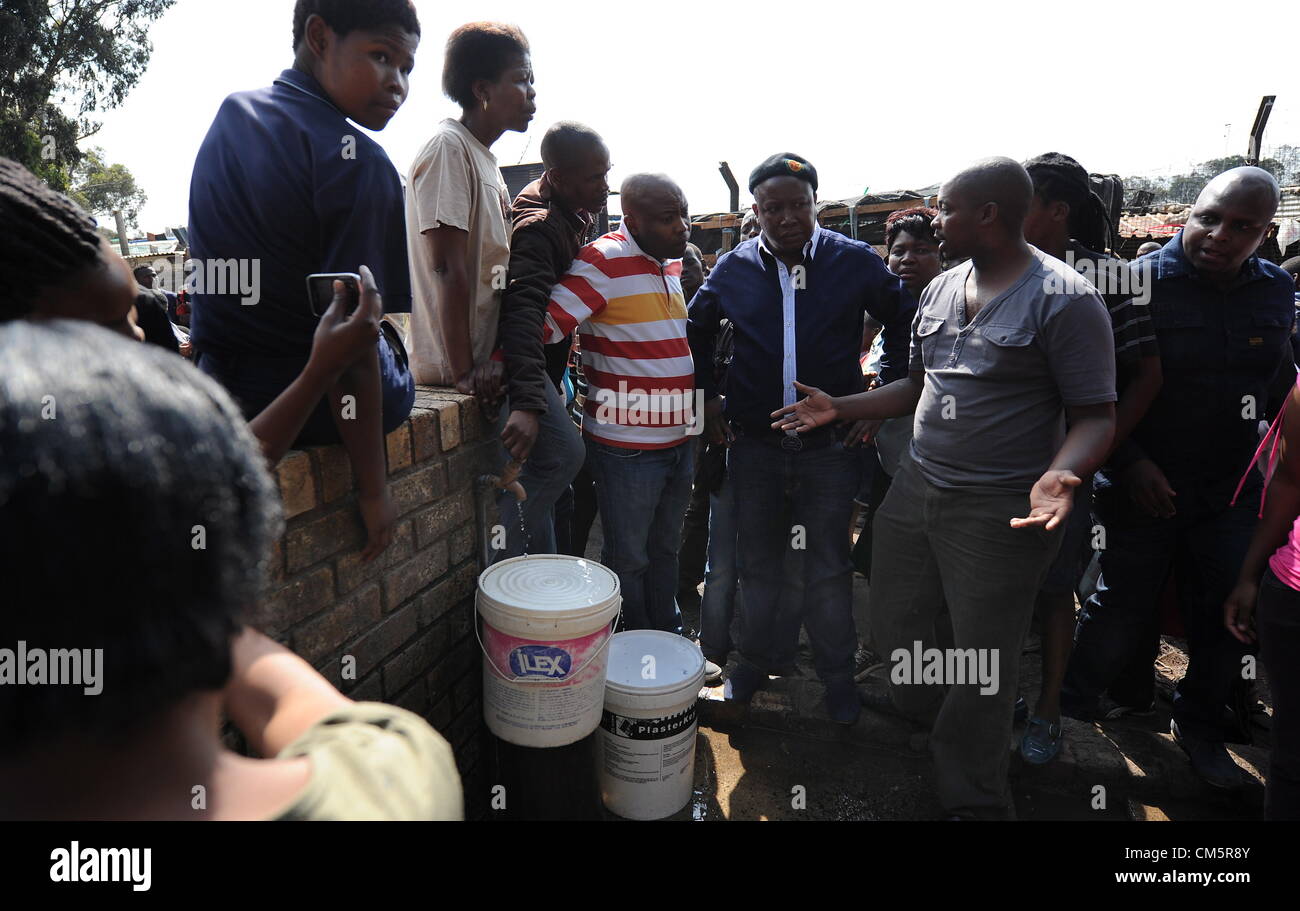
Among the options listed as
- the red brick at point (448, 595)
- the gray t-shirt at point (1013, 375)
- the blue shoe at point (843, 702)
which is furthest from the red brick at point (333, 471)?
the blue shoe at point (843, 702)

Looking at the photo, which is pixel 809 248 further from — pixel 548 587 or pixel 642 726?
pixel 642 726

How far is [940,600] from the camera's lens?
286 centimetres

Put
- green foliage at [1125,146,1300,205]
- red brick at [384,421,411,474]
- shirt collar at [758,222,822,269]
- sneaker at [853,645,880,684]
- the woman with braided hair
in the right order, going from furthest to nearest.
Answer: green foliage at [1125,146,1300,205]
sneaker at [853,645,880,684]
shirt collar at [758,222,822,269]
red brick at [384,421,411,474]
the woman with braided hair

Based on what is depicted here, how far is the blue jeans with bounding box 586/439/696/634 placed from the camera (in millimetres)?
3000

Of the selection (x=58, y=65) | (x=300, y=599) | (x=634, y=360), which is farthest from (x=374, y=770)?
(x=58, y=65)

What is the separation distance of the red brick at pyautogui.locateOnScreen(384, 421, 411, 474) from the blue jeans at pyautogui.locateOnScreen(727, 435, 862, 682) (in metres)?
1.50

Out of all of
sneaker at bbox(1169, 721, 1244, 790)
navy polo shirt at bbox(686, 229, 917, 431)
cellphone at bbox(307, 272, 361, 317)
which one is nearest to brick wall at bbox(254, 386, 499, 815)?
cellphone at bbox(307, 272, 361, 317)

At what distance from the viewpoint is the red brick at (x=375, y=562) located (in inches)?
76.0

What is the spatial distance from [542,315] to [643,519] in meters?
0.95

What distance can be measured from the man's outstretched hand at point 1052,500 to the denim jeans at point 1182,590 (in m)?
1.08

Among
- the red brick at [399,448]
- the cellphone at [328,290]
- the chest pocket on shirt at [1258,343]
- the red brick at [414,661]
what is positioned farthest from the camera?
the chest pocket on shirt at [1258,343]

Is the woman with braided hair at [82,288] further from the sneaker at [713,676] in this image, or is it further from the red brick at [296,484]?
the sneaker at [713,676]

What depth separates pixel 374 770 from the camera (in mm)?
782

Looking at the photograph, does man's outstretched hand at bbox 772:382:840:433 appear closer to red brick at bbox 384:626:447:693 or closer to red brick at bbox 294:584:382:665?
red brick at bbox 384:626:447:693
